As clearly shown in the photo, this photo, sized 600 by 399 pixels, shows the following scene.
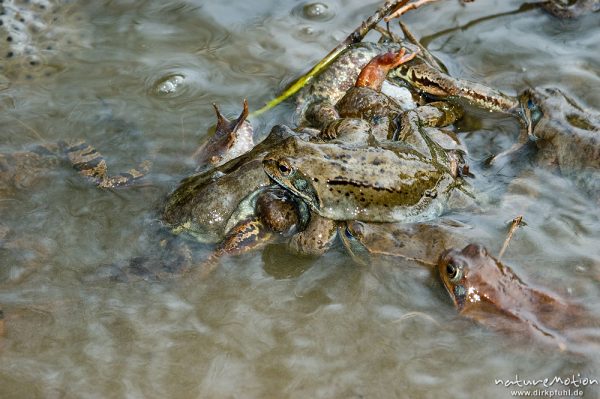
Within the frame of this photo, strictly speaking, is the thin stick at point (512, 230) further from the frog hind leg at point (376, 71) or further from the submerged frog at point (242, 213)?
the frog hind leg at point (376, 71)

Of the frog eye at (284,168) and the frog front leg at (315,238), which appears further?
the frog front leg at (315,238)

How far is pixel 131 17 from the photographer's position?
713 cm

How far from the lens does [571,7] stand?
6.79 m

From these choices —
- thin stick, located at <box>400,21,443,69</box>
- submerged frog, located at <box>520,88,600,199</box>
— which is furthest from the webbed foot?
submerged frog, located at <box>520,88,600,199</box>

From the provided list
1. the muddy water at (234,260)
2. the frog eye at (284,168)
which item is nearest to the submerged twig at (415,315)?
the muddy water at (234,260)

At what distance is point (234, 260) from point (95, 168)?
1.68m

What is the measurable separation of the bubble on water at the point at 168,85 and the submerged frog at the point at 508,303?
3.52m

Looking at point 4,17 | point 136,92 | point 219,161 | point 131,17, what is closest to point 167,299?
point 219,161

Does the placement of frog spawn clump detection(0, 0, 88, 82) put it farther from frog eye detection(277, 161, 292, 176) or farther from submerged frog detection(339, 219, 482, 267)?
submerged frog detection(339, 219, 482, 267)

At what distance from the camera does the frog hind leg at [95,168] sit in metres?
5.27

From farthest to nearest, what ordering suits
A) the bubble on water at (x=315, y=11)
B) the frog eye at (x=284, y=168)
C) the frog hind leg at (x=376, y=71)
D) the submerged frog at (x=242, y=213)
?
the bubble on water at (x=315, y=11) → the frog hind leg at (x=376, y=71) → the submerged frog at (x=242, y=213) → the frog eye at (x=284, y=168)

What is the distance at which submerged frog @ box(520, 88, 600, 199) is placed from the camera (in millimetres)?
4973

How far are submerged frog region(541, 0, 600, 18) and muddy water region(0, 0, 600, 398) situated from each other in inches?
4.7

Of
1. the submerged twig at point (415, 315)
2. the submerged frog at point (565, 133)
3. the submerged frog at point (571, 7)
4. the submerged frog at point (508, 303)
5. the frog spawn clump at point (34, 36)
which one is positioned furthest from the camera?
the submerged frog at point (571, 7)
